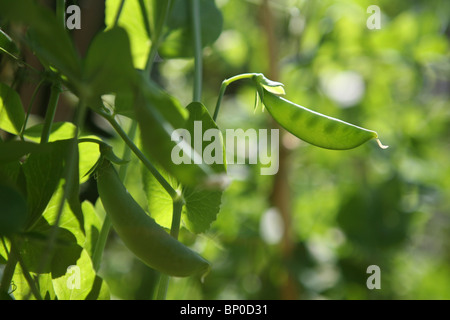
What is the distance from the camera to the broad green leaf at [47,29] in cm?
9

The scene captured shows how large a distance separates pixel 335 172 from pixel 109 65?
0.54 metres

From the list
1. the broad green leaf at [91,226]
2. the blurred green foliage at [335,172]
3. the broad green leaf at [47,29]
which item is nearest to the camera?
the broad green leaf at [47,29]

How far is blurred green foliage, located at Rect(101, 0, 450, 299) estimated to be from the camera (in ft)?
1.61

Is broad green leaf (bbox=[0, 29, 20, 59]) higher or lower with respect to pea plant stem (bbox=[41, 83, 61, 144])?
higher

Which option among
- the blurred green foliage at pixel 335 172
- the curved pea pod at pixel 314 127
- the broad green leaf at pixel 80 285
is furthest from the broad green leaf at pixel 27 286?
the blurred green foliage at pixel 335 172

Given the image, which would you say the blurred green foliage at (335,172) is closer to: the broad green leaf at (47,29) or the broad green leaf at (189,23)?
the broad green leaf at (189,23)

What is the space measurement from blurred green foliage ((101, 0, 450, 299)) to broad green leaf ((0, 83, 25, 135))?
0.86 feet

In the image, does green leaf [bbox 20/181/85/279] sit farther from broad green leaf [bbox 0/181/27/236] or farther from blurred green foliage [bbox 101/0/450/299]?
blurred green foliage [bbox 101/0/450/299]

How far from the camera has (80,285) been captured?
17 centimetres

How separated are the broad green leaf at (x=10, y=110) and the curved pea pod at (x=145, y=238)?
51 mm

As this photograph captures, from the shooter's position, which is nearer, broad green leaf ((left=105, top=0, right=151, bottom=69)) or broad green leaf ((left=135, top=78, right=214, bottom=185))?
broad green leaf ((left=135, top=78, right=214, bottom=185))

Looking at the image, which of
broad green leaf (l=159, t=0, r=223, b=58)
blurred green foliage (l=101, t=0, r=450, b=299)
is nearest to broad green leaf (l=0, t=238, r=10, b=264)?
broad green leaf (l=159, t=0, r=223, b=58)

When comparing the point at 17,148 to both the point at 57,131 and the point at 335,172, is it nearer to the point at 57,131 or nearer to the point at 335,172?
the point at 57,131
